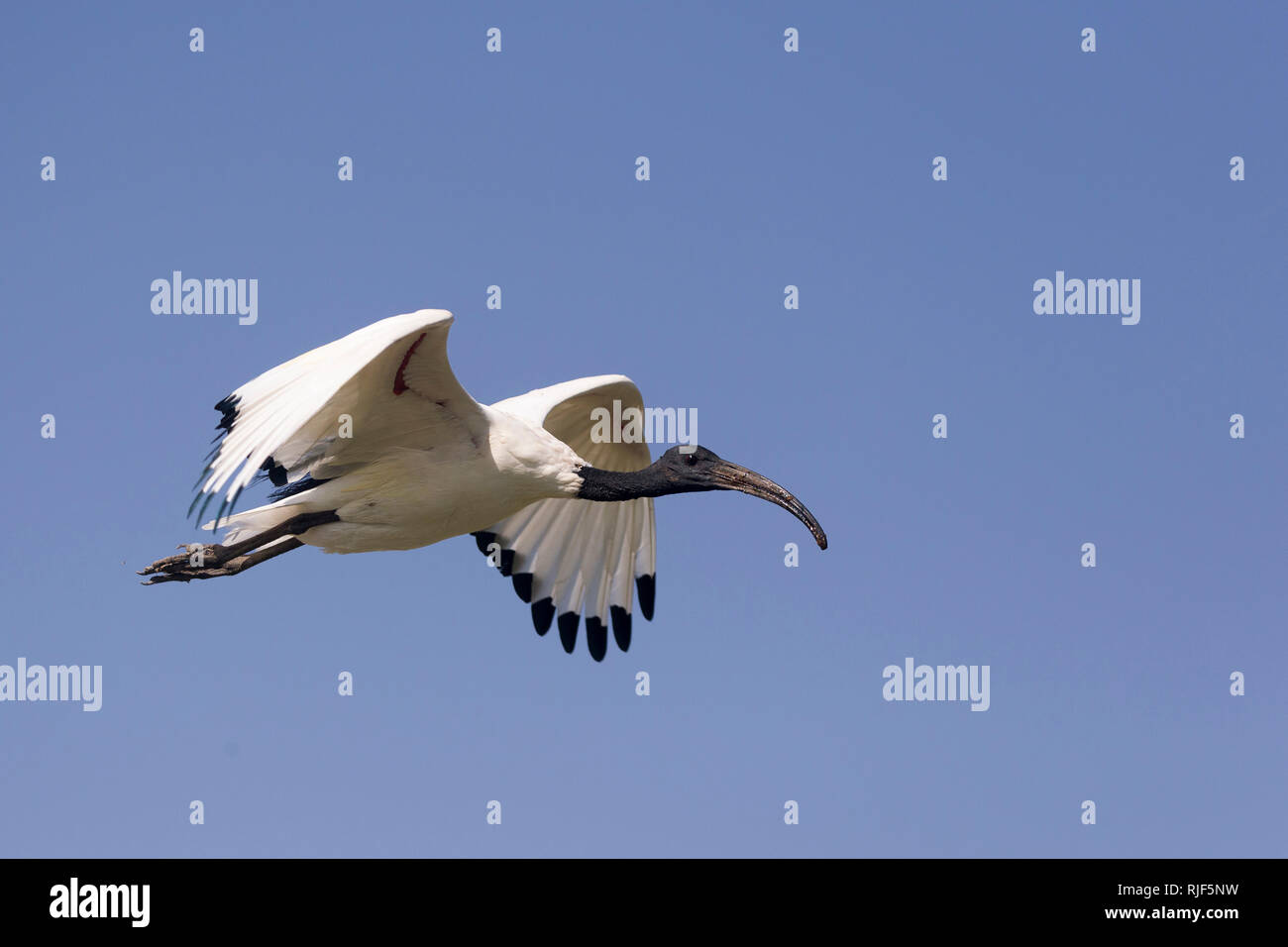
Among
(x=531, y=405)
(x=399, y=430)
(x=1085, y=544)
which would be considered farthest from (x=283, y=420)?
(x=1085, y=544)

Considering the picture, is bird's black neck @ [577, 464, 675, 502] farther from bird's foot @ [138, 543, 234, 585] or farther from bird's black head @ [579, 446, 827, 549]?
bird's foot @ [138, 543, 234, 585]

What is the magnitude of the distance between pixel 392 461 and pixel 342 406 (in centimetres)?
68

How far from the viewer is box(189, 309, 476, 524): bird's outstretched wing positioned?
9781 millimetres

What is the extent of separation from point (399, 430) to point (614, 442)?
3208 mm

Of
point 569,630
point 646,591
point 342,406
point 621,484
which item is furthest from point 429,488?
point 646,591

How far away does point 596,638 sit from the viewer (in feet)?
48.3

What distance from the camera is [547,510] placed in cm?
1471

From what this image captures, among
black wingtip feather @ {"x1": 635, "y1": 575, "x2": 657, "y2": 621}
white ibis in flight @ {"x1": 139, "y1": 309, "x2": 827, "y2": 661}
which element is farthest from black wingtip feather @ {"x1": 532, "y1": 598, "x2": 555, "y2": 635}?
white ibis in flight @ {"x1": 139, "y1": 309, "x2": 827, "y2": 661}

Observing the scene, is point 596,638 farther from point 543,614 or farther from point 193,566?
point 193,566

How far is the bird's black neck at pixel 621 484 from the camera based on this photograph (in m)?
12.4

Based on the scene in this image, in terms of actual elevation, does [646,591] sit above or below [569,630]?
above

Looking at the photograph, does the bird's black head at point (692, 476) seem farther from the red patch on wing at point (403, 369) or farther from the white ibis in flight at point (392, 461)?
the red patch on wing at point (403, 369)

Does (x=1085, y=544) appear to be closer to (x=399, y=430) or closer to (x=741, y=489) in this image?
(x=741, y=489)

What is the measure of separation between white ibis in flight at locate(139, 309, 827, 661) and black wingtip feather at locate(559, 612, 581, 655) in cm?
193
